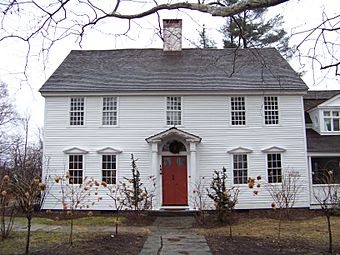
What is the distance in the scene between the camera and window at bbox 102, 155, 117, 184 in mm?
15992

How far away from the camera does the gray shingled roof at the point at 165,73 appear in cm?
1653

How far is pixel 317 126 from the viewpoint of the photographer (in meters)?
18.4

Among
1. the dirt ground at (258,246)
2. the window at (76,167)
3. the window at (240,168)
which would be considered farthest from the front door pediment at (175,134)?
the dirt ground at (258,246)

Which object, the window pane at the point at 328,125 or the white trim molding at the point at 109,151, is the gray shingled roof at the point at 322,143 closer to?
the window pane at the point at 328,125

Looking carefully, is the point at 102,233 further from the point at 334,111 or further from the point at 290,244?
the point at 334,111

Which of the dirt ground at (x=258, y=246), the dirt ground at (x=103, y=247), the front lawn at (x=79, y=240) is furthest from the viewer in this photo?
the dirt ground at (x=258, y=246)

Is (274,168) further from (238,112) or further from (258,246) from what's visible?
(258,246)

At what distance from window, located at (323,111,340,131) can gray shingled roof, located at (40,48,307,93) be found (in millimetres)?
3006

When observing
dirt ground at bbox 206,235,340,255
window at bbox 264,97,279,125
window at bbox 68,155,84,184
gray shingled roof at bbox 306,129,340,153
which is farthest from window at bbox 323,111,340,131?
window at bbox 68,155,84,184

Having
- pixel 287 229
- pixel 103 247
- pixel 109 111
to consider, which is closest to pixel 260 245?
pixel 287 229

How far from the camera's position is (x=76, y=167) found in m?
Answer: 16.1

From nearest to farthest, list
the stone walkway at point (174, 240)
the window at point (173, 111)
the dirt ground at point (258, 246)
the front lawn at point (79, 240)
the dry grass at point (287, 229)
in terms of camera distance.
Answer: the front lawn at point (79, 240)
the dirt ground at point (258, 246)
the stone walkway at point (174, 240)
the dry grass at point (287, 229)
the window at point (173, 111)

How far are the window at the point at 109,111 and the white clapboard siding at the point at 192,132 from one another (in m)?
0.26

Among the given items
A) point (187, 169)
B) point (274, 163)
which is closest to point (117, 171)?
point (187, 169)
